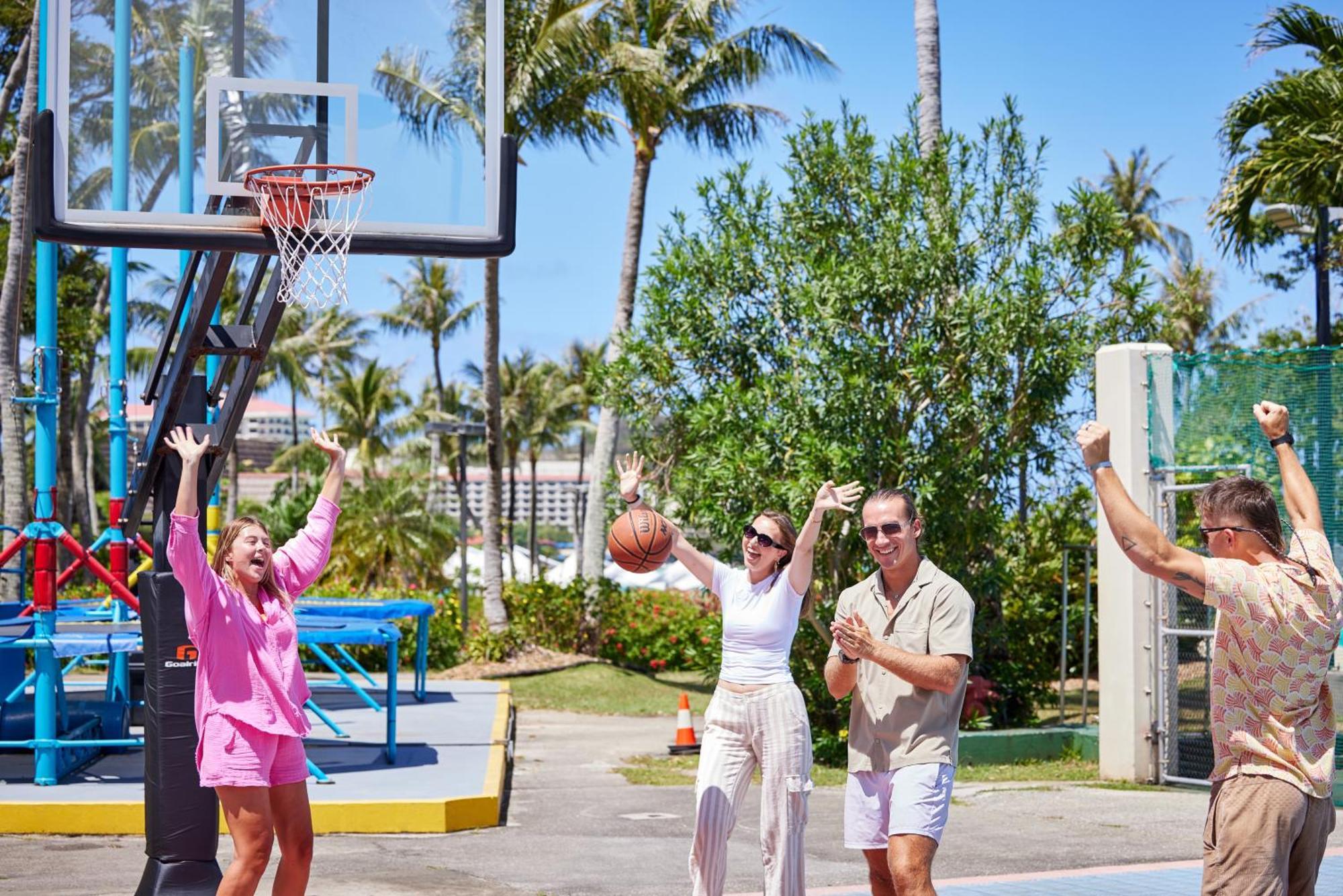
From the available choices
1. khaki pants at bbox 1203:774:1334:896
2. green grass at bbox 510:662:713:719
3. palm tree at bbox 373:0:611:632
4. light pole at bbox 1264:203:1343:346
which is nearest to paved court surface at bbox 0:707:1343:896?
khaki pants at bbox 1203:774:1334:896

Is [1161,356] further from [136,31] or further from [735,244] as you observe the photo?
[136,31]

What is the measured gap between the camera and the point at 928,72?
55.2 ft

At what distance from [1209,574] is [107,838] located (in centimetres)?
769

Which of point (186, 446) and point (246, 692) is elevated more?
point (186, 446)

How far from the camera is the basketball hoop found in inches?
261

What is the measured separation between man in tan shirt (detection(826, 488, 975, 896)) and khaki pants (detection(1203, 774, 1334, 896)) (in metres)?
1.14

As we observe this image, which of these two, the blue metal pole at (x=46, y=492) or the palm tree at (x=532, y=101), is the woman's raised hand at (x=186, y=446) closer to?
the blue metal pole at (x=46, y=492)

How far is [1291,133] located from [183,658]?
15533mm

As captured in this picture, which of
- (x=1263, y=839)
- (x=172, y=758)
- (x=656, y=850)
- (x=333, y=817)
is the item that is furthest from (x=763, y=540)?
(x=333, y=817)

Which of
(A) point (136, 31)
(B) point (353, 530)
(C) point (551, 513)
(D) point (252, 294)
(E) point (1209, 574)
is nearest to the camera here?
(E) point (1209, 574)

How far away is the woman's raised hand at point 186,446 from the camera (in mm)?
5680

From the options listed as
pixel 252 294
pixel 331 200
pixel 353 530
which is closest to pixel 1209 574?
pixel 331 200

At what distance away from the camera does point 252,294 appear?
26.1 feet

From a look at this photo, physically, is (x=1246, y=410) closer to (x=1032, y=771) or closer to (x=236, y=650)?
(x=1032, y=771)
